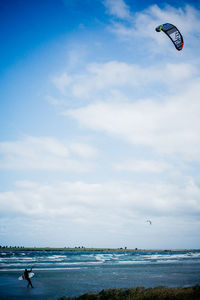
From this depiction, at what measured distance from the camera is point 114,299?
1188cm

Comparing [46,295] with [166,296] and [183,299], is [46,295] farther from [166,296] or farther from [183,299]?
[183,299]

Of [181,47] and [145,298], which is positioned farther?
[181,47]

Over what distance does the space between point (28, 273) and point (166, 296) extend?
1258cm

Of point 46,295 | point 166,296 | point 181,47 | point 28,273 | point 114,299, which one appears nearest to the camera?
point 166,296

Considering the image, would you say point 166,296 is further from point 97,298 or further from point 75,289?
point 75,289

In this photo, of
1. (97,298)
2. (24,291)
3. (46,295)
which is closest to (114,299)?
(97,298)

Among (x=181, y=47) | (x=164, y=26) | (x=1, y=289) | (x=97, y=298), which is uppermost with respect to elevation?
(x=164, y=26)

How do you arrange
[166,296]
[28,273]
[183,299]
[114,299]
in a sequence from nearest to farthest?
[183,299] → [166,296] → [114,299] → [28,273]

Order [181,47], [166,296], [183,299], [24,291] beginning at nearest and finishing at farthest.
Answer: [183,299], [166,296], [181,47], [24,291]

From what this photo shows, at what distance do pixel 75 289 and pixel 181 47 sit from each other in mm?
18421

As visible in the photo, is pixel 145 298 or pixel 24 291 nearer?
pixel 145 298

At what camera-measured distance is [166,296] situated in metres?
11.1

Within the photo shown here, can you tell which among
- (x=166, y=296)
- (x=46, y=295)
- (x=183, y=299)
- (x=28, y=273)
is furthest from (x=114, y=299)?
(x=28, y=273)

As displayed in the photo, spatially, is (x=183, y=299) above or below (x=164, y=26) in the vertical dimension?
below
